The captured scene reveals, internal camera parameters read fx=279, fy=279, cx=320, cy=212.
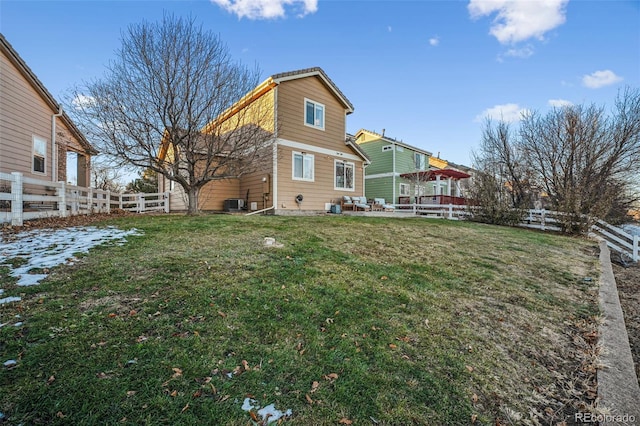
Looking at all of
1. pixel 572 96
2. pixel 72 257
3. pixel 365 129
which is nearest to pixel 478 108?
pixel 572 96

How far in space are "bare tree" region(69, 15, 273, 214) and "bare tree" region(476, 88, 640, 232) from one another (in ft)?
48.2

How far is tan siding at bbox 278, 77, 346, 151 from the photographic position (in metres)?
13.0

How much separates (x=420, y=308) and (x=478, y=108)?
60.4ft

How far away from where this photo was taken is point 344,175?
1579cm

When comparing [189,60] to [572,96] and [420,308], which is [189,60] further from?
[572,96]

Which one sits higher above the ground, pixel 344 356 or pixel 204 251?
pixel 204 251

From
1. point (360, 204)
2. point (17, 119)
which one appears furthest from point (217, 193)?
point (360, 204)

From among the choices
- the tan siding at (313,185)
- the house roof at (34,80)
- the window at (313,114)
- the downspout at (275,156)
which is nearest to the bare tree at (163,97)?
the house roof at (34,80)

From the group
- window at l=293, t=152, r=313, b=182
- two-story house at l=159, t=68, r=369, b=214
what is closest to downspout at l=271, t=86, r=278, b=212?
two-story house at l=159, t=68, r=369, b=214

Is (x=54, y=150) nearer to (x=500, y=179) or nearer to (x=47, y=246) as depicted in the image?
(x=47, y=246)

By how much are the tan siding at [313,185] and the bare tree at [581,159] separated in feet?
28.9

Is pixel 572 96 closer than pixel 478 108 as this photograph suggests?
Yes

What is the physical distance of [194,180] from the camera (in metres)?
11.0

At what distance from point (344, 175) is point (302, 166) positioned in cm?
301
